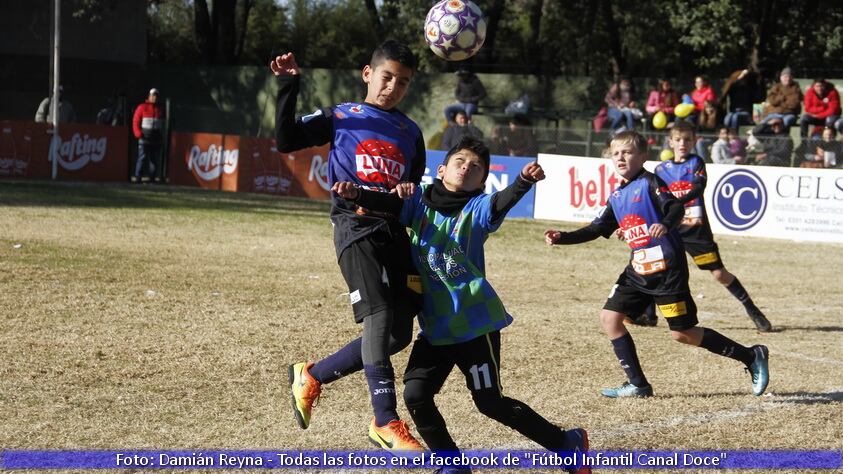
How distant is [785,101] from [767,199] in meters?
5.23

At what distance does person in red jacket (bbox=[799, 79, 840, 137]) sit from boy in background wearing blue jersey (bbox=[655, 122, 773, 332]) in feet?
45.7

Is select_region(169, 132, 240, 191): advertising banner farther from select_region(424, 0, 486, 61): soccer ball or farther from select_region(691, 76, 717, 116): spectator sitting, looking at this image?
select_region(424, 0, 486, 61): soccer ball

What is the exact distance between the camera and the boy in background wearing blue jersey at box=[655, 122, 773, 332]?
9.49 meters

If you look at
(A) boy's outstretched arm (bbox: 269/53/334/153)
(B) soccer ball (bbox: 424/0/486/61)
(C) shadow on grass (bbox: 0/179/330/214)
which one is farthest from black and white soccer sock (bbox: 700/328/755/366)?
(C) shadow on grass (bbox: 0/179/330/214)

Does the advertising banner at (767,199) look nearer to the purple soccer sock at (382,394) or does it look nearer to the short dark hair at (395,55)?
the short dark hair at (395,55)

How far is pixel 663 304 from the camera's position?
7.02m

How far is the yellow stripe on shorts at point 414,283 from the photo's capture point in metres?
5.22

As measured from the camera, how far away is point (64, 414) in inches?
227

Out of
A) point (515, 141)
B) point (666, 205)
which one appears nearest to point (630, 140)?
point (666, 205)

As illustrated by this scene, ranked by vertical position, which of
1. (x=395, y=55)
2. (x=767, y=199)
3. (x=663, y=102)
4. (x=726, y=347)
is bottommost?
(x=726, y=347)

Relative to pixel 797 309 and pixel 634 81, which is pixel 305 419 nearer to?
pixel 797 309

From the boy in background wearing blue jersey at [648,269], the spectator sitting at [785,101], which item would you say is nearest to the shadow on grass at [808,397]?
the boy in background wearing blue jersey at [648,269]

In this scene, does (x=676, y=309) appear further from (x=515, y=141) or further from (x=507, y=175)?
(x=515, y=141)

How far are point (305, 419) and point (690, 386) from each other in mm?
2905
